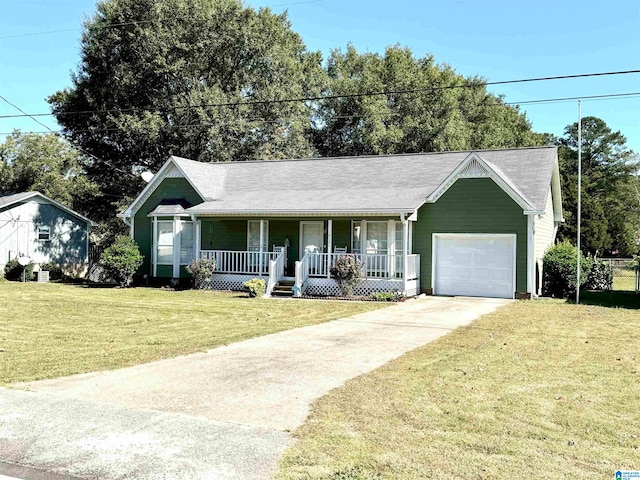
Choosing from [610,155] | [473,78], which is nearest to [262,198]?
[473,78]

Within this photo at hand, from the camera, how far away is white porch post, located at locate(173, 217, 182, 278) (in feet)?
77.3

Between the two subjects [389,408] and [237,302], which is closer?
[389,408]

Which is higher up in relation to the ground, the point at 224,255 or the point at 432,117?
the point at 432,117

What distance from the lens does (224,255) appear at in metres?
22.8

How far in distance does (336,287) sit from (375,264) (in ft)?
5.49

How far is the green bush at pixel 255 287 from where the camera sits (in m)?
19.7

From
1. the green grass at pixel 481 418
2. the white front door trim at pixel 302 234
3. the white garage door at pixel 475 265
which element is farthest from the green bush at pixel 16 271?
the green grass at pixel 481 418

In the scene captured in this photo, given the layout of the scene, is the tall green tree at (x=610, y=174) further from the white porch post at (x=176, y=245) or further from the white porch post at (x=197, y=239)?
the white porch post at (x=176, y=245)

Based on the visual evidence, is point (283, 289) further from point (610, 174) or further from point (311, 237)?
point (610, 174)

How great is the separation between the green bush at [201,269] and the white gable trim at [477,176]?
895 centimetres

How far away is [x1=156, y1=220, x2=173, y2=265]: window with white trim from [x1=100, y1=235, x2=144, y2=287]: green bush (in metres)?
0.91

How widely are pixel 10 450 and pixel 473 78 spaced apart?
5023cm

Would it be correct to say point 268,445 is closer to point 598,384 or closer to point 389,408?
point 389,408
